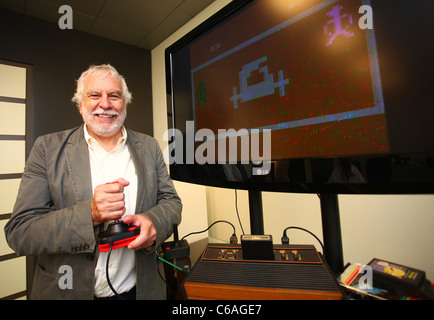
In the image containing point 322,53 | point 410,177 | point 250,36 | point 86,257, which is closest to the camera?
point 410,177

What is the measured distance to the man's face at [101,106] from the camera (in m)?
1.00

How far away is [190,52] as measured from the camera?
33.4 inches

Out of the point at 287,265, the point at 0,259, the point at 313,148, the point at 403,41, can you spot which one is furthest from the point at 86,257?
the point at 0,259

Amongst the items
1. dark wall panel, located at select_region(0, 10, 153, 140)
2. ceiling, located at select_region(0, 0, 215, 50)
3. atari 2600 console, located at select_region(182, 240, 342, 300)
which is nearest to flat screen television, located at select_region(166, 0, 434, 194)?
atari 2600 console, located at select_region(182, 240, 342, 300)

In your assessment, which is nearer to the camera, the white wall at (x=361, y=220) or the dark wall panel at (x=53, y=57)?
the white wall at (x=361, y=220)

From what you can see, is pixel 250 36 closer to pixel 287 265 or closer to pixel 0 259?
pixel 287 265

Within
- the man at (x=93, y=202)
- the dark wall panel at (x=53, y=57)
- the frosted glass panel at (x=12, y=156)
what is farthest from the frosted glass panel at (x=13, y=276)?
the man at (x=93, y=202)

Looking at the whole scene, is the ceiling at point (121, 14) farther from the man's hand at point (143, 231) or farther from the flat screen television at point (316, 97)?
the man's hand at point (143, 231)

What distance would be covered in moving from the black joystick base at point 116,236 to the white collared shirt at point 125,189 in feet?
1.08

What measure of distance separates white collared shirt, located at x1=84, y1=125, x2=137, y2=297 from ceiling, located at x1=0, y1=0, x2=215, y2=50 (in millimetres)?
1706

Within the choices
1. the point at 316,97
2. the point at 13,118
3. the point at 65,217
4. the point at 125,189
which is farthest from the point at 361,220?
the point at 13,118

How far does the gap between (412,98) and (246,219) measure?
58.5 inches

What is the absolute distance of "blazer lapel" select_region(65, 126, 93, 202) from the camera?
86cm

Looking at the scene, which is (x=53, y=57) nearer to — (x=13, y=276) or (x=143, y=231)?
(x=13, y=276)
